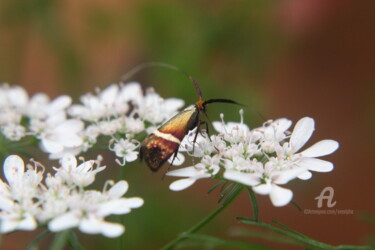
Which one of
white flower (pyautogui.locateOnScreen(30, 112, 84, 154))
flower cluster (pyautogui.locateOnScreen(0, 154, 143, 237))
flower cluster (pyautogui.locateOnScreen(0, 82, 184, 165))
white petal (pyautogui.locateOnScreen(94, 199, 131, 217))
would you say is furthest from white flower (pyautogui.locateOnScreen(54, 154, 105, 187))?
white flower (pyautogui.locateOnScreen(30, 112, 84, 154))

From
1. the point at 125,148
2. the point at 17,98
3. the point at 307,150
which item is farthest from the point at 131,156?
the point at 17,98

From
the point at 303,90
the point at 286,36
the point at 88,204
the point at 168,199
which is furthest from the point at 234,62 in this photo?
the point at 88,204

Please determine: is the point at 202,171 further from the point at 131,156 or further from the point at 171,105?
the point at 171,105

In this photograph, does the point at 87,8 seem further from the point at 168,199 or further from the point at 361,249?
the point at 361,249

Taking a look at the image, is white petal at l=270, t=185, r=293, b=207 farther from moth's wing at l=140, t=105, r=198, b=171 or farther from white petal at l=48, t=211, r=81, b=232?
white petal at l=48, t=211, r=81, b=232

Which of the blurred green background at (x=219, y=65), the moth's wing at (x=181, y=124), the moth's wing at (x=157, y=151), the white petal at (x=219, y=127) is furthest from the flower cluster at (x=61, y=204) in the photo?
the blurred green background at (x=219, y=65)

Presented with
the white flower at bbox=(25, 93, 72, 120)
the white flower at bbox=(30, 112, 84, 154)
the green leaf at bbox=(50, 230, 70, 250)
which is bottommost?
the green leaf at bbox=(50, 230, 70, 250)
